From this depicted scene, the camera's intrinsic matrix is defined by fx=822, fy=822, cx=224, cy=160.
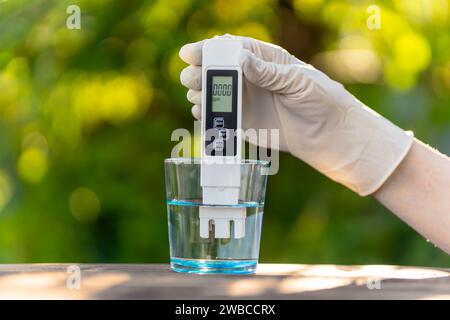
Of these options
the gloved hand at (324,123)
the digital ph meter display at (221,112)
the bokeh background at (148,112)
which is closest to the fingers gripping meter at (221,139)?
the digital ph meter display at (221,112)

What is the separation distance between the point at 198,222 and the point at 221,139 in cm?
11

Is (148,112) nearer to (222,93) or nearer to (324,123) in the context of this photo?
(324,123)

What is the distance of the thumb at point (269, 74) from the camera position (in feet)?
3.82

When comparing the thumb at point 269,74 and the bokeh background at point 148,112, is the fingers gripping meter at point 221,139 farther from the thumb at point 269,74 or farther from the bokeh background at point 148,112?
the bokeh background at point 148,112

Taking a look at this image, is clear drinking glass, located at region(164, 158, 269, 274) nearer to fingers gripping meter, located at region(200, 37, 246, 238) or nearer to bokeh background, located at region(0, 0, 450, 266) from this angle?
fingers gripping meter, located at region(200, 37, 246, 238)

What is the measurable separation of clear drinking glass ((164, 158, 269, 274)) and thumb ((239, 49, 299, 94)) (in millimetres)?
155

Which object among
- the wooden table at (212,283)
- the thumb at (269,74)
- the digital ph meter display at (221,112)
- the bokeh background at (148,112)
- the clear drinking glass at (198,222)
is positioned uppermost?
the bokeh background at (148,112)

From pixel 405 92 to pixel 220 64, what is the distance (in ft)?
5.37

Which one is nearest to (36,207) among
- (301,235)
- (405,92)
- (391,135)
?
(301,235)

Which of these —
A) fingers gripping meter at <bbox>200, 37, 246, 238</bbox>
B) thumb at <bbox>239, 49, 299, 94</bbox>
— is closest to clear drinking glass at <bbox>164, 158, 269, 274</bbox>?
fingers gripping meter at <bbox>200, 37, 246, 238</bbox>

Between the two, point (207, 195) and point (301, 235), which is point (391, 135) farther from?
point (301, 235)

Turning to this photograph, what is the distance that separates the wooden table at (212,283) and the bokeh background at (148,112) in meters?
1.35

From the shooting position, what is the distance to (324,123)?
137cm
